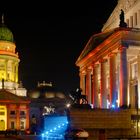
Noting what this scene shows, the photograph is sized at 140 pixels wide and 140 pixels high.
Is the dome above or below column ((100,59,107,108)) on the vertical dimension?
above

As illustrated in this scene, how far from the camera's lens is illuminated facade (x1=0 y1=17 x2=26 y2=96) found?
135m

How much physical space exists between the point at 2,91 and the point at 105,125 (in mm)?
73608

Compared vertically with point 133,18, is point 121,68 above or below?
below

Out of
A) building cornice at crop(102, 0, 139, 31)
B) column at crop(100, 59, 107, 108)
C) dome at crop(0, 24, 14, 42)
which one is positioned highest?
dome at crop(0, 24, 14, 42)

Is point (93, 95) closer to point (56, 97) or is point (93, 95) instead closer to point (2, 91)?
point (2, 91)

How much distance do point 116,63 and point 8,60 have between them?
7042 centimetres

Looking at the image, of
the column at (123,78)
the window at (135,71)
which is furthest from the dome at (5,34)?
the column at (123,78)

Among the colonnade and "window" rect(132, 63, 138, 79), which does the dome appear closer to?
the colonnade

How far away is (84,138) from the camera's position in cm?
4444

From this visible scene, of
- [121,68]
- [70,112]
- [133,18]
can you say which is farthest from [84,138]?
[133,18]

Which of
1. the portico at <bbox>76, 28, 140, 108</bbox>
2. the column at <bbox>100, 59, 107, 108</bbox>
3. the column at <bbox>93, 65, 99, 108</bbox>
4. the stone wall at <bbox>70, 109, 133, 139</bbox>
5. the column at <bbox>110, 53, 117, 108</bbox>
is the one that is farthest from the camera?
the column at <bbox>93, 65, 99, 108</bbox>

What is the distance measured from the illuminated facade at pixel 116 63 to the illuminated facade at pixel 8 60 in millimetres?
53009

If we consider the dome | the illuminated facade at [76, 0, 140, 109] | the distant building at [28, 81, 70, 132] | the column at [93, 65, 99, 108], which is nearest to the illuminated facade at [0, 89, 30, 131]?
the distant building at [28, 81, 70, 132]

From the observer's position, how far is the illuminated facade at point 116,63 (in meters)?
61.8
